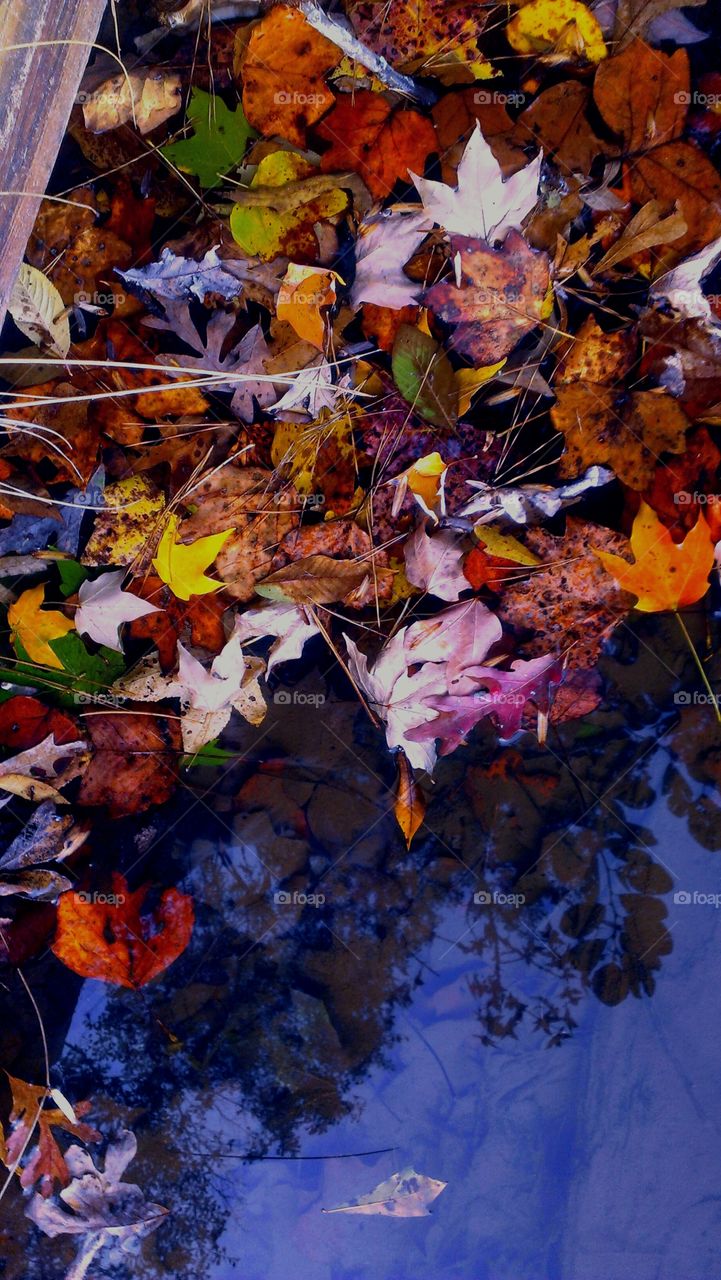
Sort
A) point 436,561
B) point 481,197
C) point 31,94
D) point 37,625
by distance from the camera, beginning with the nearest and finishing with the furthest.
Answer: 1. point 31,94
2. point 481,197
3. point 436,561
4. point 37,625

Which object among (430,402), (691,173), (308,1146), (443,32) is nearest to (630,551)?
(430,402)

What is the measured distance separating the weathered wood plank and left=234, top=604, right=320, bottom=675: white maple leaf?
75 centimetres

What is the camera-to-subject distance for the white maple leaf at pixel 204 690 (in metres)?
1.57

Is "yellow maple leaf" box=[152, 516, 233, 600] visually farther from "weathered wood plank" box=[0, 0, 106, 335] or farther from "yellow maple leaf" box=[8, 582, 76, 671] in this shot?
"weathered wood plank" box=[0, 0, 106, 335]

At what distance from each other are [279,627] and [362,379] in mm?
557

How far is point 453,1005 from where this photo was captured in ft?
5.39

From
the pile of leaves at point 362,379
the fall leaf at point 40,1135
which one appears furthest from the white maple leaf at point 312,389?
the fall leaf at point 40,1135

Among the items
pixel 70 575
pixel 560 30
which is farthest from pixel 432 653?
pixel 560 30

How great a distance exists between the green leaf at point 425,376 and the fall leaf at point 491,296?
0.05 metres

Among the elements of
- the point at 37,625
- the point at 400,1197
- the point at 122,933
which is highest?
the point at 37,625

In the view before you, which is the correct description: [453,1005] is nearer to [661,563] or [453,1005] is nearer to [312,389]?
[661,563]

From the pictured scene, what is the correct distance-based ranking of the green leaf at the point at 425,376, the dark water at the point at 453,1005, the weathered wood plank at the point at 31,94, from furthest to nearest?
the dark water at the point at 453,1005
the green leaf at the point at 425,376
the weathered wood plank at the point at 31,94

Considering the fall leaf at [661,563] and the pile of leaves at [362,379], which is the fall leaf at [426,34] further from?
the fall leaf at [661,563]

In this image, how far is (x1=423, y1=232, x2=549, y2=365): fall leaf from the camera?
Answer: 4.73ft
